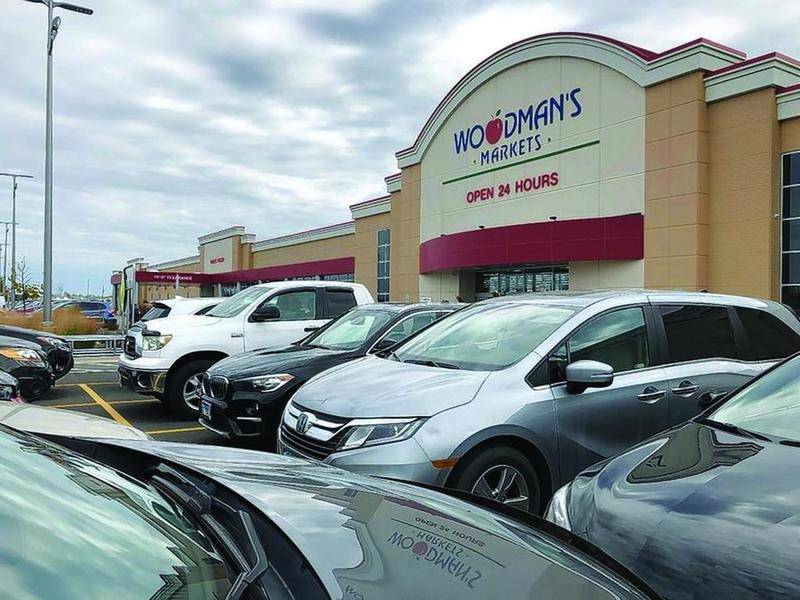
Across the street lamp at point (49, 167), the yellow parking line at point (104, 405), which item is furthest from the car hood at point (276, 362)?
the street lamp at point (49, 167)

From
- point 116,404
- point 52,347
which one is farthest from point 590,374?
point 52,347

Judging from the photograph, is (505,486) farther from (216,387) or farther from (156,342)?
(156,342)

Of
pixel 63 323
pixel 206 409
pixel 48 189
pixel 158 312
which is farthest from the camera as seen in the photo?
pixel 63 323

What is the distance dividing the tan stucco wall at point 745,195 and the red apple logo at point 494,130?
906 cm

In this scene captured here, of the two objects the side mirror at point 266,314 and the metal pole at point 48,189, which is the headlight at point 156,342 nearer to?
the side mirror at point 266,314

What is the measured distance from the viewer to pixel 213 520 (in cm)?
174

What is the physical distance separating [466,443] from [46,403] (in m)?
8.40

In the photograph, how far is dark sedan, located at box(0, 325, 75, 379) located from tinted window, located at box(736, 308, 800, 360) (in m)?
9.18

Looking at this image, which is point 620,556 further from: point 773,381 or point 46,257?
point 46,257

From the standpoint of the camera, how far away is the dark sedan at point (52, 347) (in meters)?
9.95

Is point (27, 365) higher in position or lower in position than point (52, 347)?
lower

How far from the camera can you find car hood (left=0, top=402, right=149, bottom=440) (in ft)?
10.2

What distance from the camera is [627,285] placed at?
74.6 feet

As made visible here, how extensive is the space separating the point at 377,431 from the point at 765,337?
3.58 meters
